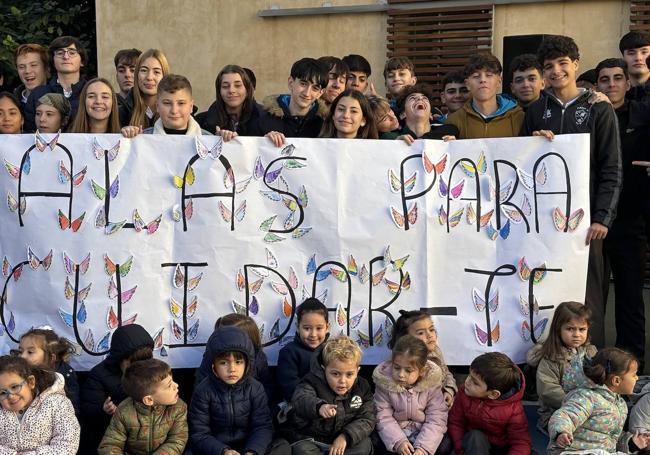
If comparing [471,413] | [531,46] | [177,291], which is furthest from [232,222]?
[531,46]

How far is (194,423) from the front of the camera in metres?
4.36

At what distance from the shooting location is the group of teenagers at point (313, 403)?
13.8ft

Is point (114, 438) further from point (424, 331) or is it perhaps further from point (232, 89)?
point (232, 89)

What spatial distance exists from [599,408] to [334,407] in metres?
1.28

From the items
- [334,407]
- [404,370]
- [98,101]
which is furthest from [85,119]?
[404,370]

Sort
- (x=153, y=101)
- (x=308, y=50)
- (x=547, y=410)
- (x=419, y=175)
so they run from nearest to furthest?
1. (x=547, y=410)
2. (x=419, y=175)
3. (x=153, y=101)
4. (x=308, y=50)

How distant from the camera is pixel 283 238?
5035 mm

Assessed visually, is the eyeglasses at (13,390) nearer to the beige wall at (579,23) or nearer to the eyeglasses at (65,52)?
the eyeglasses at (65,52)

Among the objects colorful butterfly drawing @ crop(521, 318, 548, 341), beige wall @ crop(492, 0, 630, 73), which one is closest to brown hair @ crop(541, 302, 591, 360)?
colorful butterfly drawing @ crop(521, 318, 548, 341)

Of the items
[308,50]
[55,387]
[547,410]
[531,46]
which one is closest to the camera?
[55,387]

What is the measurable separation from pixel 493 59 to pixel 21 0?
26.8 feet

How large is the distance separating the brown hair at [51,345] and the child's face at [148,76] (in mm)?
1836

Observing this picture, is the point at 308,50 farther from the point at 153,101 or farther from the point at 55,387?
the point at 55,387

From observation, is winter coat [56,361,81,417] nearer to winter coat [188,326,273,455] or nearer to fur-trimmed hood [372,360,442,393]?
winter coat [188,326,273,455]
